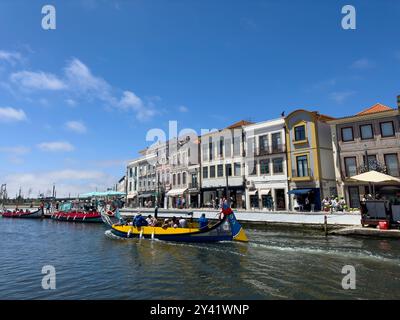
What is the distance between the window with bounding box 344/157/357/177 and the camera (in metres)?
31.3

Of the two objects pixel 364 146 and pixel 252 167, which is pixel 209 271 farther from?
pixel 252 167

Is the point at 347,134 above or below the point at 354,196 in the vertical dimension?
above

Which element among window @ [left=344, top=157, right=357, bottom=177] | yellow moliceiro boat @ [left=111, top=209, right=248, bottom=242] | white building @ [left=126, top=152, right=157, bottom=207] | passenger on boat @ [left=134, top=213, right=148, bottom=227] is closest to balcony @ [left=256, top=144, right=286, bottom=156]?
window @ [left=344, top=157, right=357, bottom=177]

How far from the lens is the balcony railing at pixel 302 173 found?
110 ft

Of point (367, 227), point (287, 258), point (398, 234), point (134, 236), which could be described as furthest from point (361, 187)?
point (134, 236)

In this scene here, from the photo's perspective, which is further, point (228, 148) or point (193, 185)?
point (193, 185)

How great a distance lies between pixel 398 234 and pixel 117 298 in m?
17.9

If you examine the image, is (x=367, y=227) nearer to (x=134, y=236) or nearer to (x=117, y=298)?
(x=134, y=236)

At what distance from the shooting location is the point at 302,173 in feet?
113

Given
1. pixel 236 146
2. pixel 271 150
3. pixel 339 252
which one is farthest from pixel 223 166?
pixel 339 252

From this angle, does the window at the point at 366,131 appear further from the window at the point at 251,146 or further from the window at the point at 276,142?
the window at the point at 251,146

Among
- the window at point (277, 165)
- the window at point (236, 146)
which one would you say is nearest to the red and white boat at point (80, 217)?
the window at point (236, 146)

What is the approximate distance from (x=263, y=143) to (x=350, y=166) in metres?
10.7
